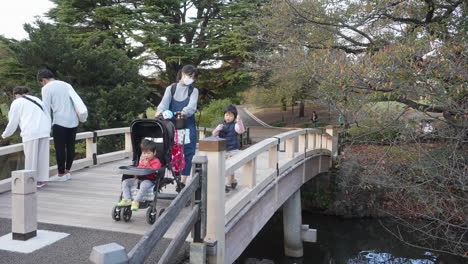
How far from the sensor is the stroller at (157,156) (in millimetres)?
4609

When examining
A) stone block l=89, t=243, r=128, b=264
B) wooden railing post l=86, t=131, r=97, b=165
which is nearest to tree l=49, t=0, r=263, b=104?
wooden railing post l=86, t=131, r=97, b=165

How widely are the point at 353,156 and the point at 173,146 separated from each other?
8969mm

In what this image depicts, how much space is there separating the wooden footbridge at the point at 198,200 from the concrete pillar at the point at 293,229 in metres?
1.16

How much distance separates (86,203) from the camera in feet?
18.4

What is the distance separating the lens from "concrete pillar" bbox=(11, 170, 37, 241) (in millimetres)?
3967

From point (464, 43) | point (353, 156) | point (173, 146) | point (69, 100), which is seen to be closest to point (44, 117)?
point (69, 100)

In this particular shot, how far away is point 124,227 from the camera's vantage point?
4555mm

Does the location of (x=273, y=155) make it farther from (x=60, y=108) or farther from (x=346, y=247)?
(x=346, y=247)

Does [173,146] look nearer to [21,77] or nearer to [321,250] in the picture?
[321,250]

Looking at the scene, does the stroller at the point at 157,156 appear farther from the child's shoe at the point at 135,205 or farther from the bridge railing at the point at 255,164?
the bridge railing at the point at 255,164

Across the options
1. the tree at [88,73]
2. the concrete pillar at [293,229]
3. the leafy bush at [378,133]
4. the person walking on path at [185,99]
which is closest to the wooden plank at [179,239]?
the person walking on path at [185,99]

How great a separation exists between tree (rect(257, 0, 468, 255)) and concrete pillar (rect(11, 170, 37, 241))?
20.0 ft

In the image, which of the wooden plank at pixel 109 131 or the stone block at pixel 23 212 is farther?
the wooden plank at pixel 109 131

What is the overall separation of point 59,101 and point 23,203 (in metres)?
2.86
